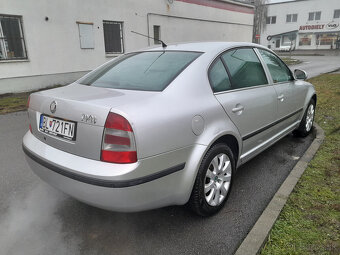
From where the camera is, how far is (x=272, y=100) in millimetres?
3344

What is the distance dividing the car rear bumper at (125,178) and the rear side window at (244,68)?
1.05 meters

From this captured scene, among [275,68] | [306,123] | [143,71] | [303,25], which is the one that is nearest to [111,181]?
[143,71]

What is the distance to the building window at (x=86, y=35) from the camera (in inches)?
451

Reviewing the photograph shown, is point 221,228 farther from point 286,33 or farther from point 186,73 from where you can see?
point 286,33

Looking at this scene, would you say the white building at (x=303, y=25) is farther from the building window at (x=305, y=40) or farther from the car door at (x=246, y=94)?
the car door at (x=246, y=94)

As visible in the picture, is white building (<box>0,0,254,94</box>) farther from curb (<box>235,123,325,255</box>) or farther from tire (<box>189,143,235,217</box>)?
curb (<box>235,123,325,255</box>)

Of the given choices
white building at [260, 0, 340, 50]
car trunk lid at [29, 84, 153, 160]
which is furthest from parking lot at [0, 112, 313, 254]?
white building at [260, 0, 340, 50]

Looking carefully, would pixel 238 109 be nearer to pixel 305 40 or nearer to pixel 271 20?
pixel 305 40

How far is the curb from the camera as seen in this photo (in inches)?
84.8

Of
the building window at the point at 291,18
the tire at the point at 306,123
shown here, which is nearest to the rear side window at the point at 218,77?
the tire at the point at 306,123

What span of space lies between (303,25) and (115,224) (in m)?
51.8

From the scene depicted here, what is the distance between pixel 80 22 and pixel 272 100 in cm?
1007

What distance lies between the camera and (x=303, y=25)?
150 feet

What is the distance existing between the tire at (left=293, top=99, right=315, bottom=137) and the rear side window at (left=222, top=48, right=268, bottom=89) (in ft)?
5.26
